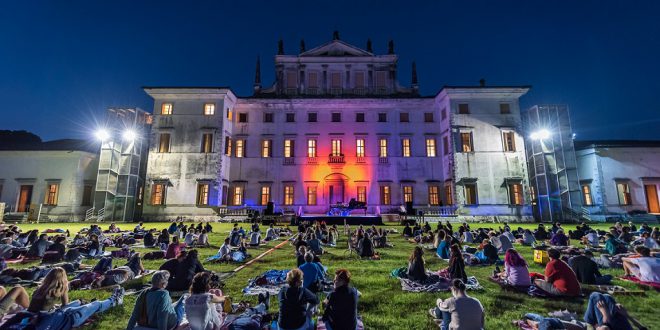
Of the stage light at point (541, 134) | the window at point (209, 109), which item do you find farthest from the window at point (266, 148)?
the stage light at point (541, 134)

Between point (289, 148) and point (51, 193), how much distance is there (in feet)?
81.5

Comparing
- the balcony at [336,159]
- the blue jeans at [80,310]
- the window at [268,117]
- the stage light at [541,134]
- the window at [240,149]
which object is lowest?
the blue jeans at [80,310]

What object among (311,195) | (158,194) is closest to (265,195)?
(311,195)

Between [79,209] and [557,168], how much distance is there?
1905 inches

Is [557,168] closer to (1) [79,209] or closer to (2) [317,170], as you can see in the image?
(2) [317,170]

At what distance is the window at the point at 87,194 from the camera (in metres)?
30.3

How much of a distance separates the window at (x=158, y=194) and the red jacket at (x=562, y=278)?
1228 inches

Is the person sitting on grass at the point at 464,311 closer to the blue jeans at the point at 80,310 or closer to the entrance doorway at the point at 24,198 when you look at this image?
the blue jeans at the point at 80,310

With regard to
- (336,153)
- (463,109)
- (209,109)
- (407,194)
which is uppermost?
(209,109)

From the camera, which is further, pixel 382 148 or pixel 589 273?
pixel 382 148

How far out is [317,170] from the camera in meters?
31.0

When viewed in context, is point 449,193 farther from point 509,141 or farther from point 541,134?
point 541,134

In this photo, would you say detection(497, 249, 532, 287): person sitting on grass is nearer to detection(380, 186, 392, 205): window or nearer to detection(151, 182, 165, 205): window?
detection(380, 186, 392, 205): window

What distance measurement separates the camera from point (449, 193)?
2970 centimetres
